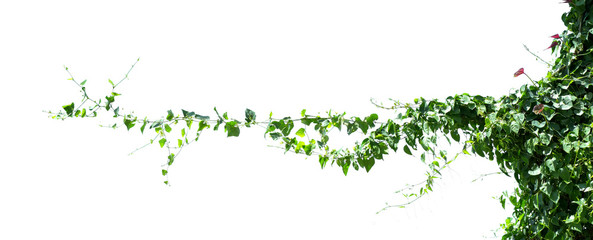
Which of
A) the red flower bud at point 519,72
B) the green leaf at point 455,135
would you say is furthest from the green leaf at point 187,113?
the red flower bud at point 519,72

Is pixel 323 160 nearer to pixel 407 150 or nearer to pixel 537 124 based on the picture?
pixel 407 150

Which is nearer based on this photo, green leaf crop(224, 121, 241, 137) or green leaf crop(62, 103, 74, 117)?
green leaf crop(224, 121, 241, 137)

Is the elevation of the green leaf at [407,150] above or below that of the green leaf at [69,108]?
below

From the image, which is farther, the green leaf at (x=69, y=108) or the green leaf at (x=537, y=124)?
the green leaf at (x=69, y=108)

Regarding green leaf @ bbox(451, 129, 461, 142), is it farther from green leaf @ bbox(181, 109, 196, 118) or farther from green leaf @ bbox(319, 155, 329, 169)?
green leaf @ bbox(181, 109, 196, 118)

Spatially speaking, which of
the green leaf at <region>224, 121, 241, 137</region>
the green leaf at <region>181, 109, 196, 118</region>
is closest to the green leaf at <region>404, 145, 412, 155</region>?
the green leaf at <region>224, 121, 241, 137</region>

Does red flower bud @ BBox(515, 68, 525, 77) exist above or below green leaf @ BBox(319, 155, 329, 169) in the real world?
above

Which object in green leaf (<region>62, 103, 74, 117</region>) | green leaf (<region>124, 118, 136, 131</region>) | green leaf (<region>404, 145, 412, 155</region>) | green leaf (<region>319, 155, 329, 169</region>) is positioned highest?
green leaf (<region>62, 103, 74, 117</region>)

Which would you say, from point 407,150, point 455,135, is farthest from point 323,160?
point 455,135

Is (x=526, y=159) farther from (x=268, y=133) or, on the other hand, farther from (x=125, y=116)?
(x=125, y=116)

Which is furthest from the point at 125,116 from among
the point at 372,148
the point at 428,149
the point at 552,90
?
the point at 552,90

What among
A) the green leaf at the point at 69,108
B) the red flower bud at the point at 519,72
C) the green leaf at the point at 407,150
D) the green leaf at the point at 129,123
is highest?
the red flower bud at the point at 519,72

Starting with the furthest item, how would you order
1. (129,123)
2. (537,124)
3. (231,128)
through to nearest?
(129,123) → (231,128) → (537,124)

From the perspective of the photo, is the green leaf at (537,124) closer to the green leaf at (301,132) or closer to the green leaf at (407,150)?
the green leaf at (407,150)
